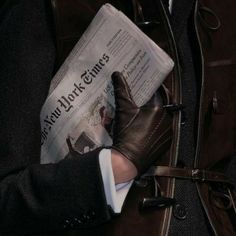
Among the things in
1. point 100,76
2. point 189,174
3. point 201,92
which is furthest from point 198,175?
point 100,76

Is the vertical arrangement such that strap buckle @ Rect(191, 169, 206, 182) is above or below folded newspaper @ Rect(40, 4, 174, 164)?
below

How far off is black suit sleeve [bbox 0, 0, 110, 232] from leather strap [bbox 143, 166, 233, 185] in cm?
14

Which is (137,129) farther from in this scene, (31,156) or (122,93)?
(31,156)

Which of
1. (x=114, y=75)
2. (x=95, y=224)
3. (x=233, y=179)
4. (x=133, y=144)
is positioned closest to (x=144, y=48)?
(x=114, y=75)

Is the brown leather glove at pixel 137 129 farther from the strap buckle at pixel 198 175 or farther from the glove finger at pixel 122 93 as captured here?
the strap buckle at pixel 198 175

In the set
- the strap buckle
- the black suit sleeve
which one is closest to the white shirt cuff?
the black suit sleeve

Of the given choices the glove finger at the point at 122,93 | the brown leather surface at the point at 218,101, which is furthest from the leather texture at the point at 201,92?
the glove finger at the point at 122,93

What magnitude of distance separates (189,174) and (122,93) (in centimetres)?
23

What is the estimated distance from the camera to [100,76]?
1071 millimetres

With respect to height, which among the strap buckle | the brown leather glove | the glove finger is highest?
the glove finger

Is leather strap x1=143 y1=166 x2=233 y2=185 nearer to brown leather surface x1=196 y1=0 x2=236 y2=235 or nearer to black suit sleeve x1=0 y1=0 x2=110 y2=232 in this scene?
brown leather surface x1=196 y1=0 x2=236 y2=235

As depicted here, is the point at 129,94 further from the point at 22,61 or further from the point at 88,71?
the point at 22,61

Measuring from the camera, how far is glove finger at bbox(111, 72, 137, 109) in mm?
1030

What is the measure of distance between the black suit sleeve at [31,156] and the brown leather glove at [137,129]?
0.06 metres
